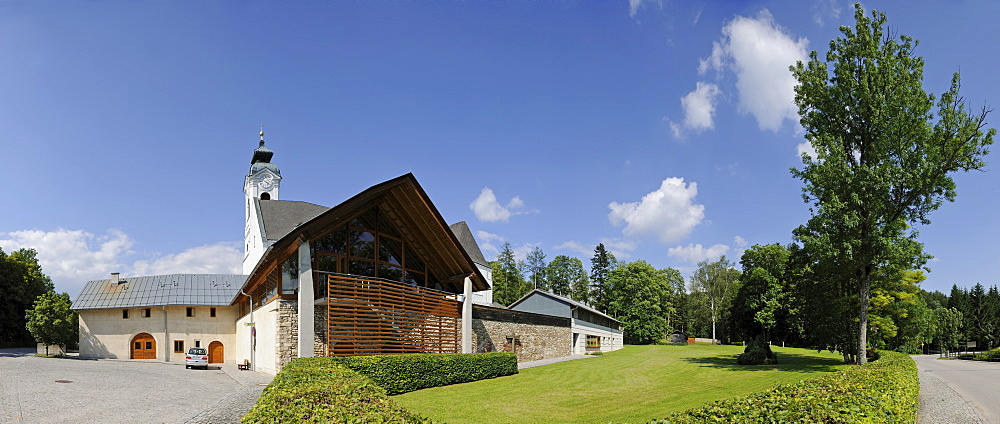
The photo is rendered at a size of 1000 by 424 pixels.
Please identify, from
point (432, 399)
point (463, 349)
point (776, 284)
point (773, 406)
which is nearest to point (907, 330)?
point (776, 284)

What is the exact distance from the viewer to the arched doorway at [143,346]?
120ft

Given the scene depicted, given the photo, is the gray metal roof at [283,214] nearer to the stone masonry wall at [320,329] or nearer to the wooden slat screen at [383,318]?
the wooden slat screen at [383,318]

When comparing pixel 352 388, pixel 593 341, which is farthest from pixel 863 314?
pixel 593 341

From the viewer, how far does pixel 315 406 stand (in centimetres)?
675

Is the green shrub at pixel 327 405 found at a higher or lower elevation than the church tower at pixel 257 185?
lower

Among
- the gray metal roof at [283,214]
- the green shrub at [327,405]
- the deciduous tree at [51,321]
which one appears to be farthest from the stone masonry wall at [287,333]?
the deciduous tree at [51,321]

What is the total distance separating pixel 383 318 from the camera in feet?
65.7

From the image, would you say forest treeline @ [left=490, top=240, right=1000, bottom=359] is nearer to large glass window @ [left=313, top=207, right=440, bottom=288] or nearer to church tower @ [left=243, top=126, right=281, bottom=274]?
large glass window @ [left=313, top=207, right=440, bottom=288]

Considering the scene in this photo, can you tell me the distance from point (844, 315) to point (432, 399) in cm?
2294

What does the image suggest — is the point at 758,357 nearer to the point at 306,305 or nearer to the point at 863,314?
the point at 863,314

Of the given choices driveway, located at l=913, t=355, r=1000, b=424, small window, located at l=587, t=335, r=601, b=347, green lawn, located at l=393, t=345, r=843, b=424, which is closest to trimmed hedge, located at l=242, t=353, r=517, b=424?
green lawn, located at l=393, t=345, r=843, b=424

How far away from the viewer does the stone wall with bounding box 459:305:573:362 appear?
2748 centimetres

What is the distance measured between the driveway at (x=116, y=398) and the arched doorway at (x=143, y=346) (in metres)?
16.7

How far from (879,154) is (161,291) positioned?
42.4 meters
